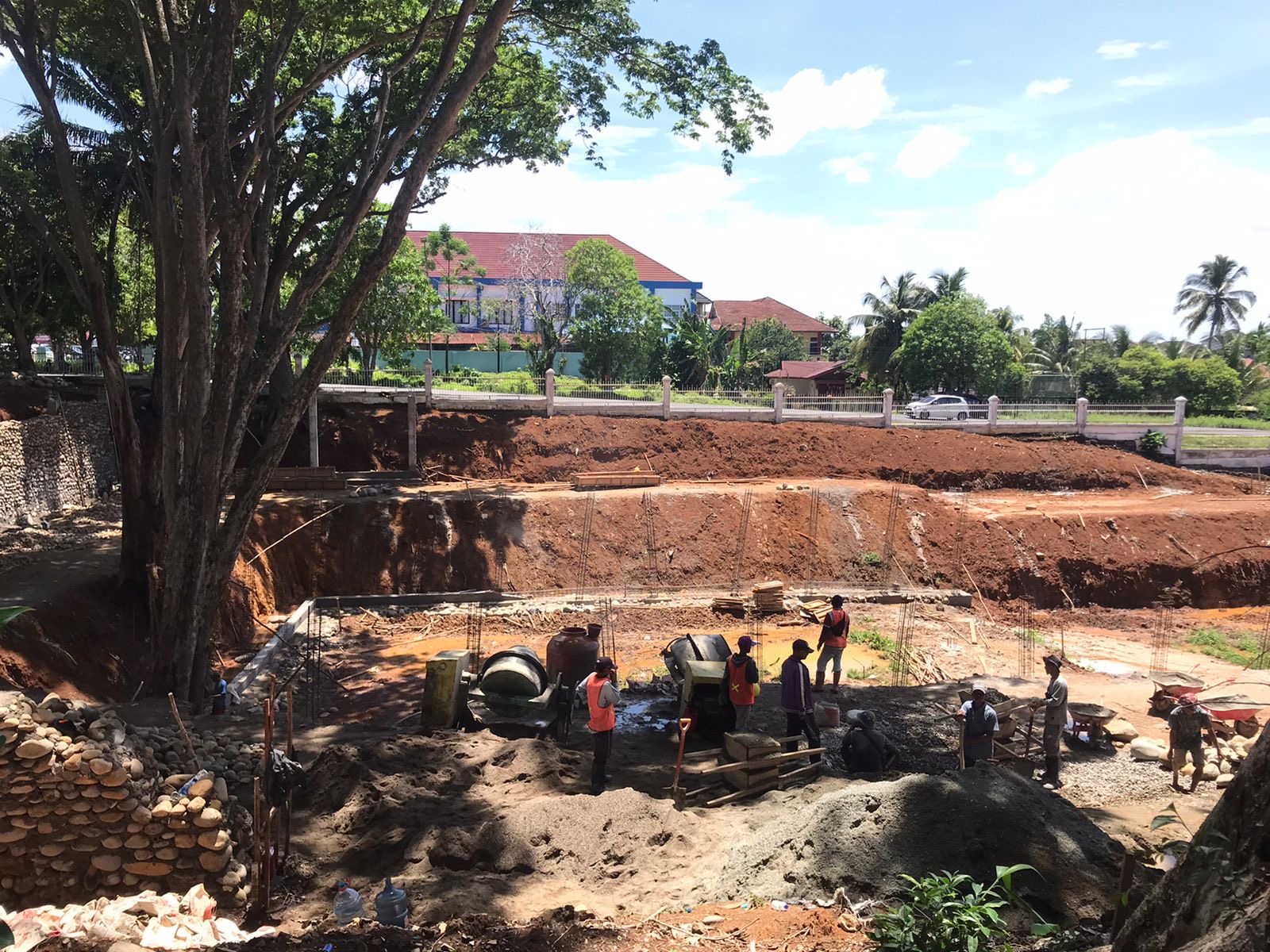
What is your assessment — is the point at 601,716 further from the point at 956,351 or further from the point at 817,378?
the point at 817,378

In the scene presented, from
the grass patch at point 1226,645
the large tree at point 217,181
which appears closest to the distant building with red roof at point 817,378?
the grass patch at point 1226,645

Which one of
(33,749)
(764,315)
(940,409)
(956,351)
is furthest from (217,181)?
(764,315)

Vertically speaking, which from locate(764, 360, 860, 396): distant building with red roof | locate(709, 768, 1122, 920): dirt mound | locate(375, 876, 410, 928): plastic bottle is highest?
locate(764, 360, 860, 396): distant building with red roof

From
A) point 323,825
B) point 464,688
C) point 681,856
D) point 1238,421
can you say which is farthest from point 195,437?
point 1238,421

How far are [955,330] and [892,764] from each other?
1236 inches

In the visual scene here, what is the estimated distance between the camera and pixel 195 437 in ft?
34.9

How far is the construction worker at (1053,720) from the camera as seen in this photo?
31.5ft

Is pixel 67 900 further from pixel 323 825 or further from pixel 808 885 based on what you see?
pixel 808 885

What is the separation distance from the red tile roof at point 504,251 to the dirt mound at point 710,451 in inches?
1355

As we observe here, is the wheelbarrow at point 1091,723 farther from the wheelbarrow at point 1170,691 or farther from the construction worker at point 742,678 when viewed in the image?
the construction worker at point 742,678

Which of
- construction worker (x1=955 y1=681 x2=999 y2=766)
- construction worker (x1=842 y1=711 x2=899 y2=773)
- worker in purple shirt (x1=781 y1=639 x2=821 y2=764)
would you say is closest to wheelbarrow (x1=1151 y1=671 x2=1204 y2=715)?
construction worker (x1=955 y1=681 x2=999 y2=766)

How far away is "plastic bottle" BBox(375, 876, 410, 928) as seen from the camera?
6012mm

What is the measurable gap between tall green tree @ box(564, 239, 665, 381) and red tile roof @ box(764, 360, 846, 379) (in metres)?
8.14

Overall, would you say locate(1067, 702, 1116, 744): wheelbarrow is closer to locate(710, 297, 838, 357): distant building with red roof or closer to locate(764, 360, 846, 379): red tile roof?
locate(764, 360, 846, 379): red tile roof
